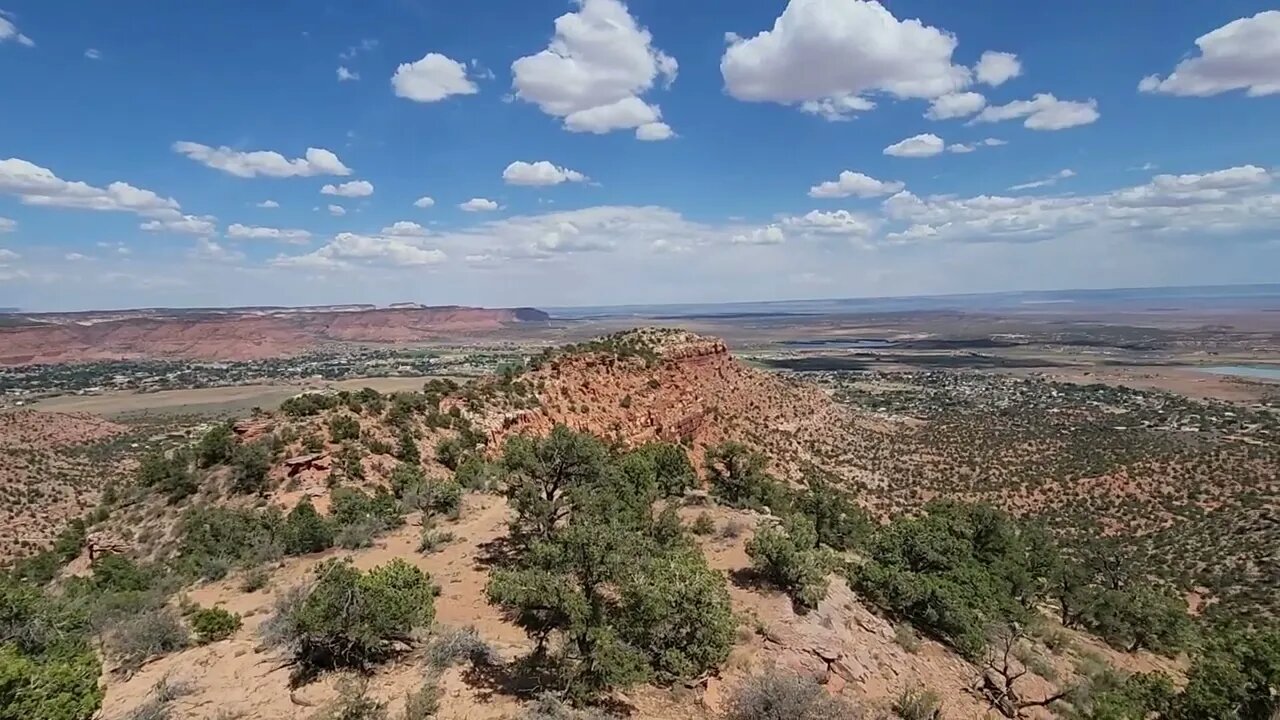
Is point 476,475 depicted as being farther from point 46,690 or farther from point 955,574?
point 46,690

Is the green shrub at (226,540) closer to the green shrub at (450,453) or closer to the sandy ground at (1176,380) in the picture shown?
the green shrub at (450,453)

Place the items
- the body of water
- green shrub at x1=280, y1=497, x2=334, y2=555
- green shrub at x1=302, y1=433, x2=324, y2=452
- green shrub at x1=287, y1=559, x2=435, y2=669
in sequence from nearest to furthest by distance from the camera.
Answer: green shrub at x1=287, y1=559, x2=435, y2=669 → green shrub at x1=280, y1=497, x2=334, y2=555 → green shrub at x1=302, y1=433, x2=324, y2=452 → the body of water

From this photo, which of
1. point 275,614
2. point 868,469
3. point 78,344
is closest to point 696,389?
point 868,469

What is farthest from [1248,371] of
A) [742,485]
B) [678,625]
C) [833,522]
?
[678,625]

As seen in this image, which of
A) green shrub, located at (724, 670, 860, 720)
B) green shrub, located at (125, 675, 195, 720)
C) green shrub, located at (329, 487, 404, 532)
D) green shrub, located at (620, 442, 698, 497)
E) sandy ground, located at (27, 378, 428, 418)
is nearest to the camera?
green shrub, located at (125, 675, 195, 720)

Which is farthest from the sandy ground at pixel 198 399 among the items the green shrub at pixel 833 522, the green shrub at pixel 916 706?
the green shrub at pixel 916 706

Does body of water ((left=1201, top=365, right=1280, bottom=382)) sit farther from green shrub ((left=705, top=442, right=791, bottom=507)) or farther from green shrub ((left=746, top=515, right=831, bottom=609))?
green shrub ((left=746, top=515, right=831, bottom=609))

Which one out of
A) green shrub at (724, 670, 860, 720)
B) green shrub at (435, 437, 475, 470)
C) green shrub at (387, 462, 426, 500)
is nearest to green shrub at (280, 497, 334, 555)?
green shrub at (387, 462, 426, 500)

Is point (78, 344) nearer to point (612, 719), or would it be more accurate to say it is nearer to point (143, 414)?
point (143, 414)
